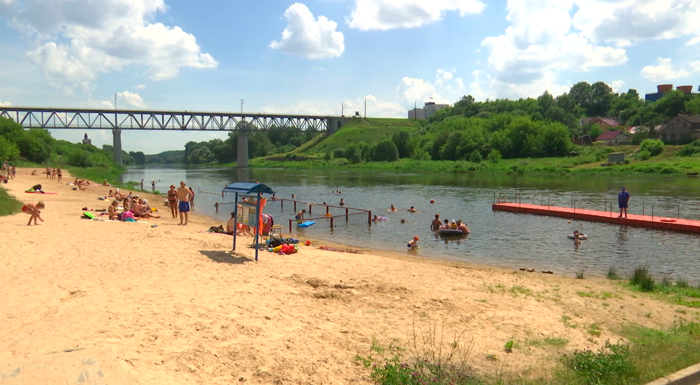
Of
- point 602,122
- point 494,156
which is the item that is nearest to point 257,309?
point 494,156

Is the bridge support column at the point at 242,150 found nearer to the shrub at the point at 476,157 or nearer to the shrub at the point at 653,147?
the shrub at the point at 476,157

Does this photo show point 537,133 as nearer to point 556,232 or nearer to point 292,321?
point 556,232

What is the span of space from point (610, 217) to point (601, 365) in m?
26.7

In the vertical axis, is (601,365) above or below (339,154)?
below

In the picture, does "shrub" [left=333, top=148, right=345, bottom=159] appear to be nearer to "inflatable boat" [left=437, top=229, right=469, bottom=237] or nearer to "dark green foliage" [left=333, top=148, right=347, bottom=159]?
"dark green foliage" [left=333, top=148, right=347, bottom=159]

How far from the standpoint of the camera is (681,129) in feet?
324

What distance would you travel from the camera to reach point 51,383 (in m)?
5.92

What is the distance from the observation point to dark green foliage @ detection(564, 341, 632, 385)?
6938 mm

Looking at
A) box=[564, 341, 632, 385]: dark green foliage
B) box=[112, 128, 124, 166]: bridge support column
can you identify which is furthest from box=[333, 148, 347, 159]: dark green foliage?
box=[564, 341, 632, 385]: dark green foliage

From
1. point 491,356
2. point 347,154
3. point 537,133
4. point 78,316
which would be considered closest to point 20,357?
point 78,316

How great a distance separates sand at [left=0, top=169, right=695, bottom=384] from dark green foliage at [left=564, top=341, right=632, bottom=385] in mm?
544

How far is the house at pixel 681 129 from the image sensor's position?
9643 cm

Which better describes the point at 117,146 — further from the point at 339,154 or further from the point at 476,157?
the point at 476,157

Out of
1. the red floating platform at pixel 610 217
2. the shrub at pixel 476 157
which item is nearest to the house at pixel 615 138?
the shrub at pixel 476 157
